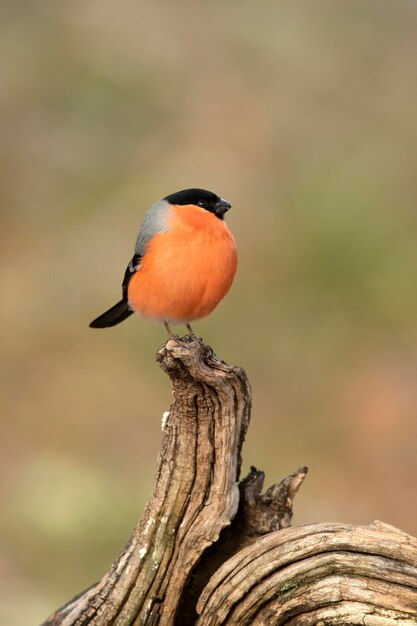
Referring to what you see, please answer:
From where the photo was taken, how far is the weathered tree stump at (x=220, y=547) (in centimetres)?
559

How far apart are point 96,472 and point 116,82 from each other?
7.88m

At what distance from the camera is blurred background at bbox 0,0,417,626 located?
12.8 meters

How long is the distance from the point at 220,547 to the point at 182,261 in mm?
2000

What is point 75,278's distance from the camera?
1579cm

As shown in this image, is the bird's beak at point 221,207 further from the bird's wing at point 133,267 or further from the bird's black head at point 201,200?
the bird's wing at point 133,267

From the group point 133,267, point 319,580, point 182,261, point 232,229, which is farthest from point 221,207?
point 232,229

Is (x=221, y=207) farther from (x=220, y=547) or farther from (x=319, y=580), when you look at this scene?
(x=319, y=580)

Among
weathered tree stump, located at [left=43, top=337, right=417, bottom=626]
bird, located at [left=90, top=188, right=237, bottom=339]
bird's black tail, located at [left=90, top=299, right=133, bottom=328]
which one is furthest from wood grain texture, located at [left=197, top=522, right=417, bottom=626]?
bird's black tail, located at [left=90, top=299, right=133, bottom=328]

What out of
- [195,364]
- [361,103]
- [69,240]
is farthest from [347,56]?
[195,364]

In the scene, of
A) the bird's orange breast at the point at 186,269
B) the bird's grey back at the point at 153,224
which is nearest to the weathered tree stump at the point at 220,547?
the bird's orange breast at the point at 186,269

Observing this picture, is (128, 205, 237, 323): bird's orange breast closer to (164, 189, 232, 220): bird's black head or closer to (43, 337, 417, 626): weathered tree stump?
(164, 189, 232, 220): bird's black head

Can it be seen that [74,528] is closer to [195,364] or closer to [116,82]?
[195,364]

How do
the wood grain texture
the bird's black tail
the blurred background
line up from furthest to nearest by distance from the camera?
the blurred background, the bird's black tail, the wood grain texture

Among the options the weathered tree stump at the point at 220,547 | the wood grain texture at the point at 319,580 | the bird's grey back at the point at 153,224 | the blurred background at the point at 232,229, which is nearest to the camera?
the wood grain texture at the point at 319,580
